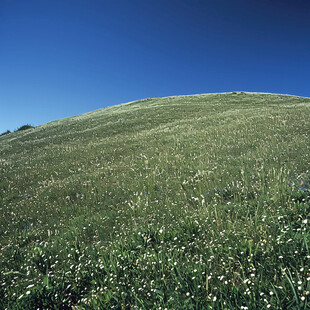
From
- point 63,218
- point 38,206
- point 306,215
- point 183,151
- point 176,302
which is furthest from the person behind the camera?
point 183,151

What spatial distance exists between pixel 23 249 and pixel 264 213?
5545 millimetres

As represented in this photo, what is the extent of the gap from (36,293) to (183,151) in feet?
28.8

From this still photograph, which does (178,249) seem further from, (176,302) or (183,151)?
(183,151)

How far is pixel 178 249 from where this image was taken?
3.52m

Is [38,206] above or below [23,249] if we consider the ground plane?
above

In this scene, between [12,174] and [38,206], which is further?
[12,174]

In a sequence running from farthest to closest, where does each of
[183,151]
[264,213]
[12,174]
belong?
[12,174] → [183,151] → [264,213]

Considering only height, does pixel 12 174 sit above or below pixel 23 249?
above

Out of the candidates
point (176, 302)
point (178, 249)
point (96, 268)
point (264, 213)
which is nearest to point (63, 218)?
point (96, 268)

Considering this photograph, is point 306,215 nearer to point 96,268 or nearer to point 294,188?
point 294,188

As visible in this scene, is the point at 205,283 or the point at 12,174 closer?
the point at 205,283

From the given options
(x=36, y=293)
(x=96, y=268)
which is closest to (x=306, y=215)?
(x=96, y=268)

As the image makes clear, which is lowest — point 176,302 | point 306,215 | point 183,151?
point 176,302

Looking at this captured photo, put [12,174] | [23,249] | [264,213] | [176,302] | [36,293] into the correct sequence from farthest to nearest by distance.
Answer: [12,174] < [23,249] < [264,213] < [36,293] < [176,302]
